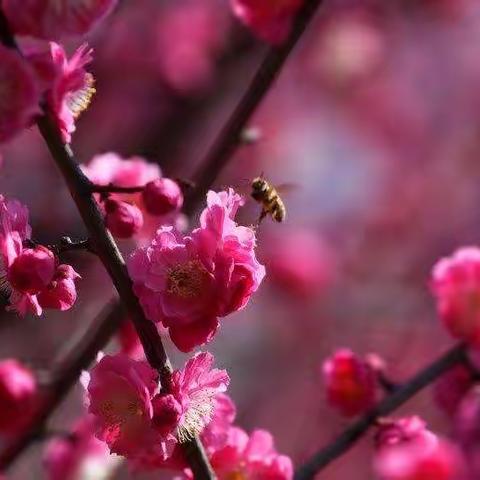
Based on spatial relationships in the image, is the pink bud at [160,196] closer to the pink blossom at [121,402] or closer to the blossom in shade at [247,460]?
the pink blossom at [121,402]

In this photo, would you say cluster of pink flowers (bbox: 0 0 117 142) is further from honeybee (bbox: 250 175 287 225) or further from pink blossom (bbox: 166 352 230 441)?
honeybee (bbox: 250 175 287 225)

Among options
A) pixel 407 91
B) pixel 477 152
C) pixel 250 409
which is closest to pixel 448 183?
pixel 477 152

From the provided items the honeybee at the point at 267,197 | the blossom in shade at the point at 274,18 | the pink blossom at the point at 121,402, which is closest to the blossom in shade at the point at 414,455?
the honeybee at the point at 267,197

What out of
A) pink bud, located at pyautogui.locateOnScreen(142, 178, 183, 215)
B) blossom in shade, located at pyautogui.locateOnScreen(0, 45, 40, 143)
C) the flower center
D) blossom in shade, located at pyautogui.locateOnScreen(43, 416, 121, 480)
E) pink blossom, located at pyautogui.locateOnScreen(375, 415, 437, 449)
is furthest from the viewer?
blossom in shade, located at pyautogui.locateOnScreen(43, 416, 121, 480)

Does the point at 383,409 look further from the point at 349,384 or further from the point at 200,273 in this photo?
the point at 200,273

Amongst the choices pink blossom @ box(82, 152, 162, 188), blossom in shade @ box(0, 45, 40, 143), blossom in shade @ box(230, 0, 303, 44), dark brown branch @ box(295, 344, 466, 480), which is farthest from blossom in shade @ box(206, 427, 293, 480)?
blossom in shade @ box(230, 0, 303, 44)

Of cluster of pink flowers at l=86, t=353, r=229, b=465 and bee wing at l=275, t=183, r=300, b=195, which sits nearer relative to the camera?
cluster of pink flowers at l=86, t=353, r=229, b=465
